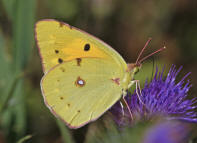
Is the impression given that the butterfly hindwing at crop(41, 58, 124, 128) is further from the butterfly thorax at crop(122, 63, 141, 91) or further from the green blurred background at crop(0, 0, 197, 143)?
the green blurred background at crop(0, 0, 197, 143)

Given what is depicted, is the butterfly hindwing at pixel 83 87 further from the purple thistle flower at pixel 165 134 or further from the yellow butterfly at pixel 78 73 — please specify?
the purple thistle flower at pixel 165 134

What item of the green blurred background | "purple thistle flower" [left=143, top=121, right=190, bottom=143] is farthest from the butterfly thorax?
the green blurred background

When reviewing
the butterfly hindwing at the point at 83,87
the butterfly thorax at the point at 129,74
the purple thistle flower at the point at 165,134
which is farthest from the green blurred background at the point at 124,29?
the purple thistle flower at the point at 165,134

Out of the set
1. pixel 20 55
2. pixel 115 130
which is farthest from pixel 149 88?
pixel 20 55

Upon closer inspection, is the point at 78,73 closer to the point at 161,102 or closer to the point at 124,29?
the point at 161,102

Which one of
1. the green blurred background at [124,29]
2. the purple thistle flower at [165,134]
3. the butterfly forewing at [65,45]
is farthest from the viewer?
the green blurred background at [124,29]
